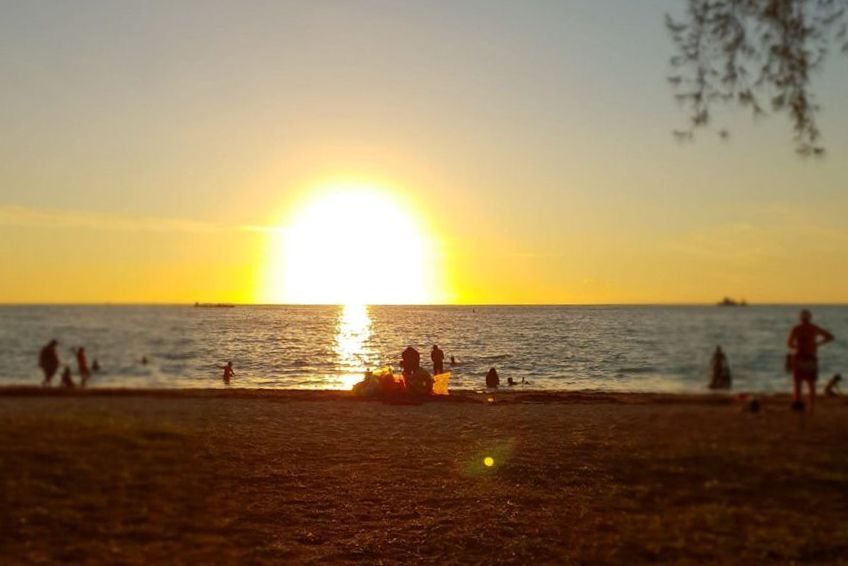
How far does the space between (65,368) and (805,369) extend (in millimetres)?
7660

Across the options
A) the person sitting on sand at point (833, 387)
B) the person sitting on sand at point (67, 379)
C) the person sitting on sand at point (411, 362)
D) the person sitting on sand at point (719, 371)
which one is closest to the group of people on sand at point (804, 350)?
the person sitting on sand at point (719, 371)

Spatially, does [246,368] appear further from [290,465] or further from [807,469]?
[807,469]

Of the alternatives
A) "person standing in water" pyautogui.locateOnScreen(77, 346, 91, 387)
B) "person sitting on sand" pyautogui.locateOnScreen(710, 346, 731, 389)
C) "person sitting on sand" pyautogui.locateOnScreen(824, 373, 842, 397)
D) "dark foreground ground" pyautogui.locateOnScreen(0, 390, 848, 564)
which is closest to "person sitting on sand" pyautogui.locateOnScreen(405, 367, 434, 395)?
"dark foreground ground" pyautogui.locateOnScreen(0, 390, 848, 564)

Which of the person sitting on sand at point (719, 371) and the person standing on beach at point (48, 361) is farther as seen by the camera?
the person sitting on sand at point (719, 371)

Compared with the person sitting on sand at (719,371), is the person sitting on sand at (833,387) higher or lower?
lower

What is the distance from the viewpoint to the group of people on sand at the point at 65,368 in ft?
22.1

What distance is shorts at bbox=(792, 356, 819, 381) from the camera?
786 centimetres

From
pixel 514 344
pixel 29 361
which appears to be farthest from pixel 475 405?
pixel 514 344

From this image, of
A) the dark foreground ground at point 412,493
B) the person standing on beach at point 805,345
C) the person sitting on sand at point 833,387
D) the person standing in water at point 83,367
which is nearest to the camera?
the person standing in water at point 83,367

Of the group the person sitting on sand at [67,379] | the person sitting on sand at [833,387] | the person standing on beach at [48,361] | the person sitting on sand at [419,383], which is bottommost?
the person sitting on sand at [419,383]

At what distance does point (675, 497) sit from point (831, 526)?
1979 millimetres

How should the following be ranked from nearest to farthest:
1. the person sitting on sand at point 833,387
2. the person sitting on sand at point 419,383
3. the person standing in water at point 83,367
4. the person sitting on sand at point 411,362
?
the person standing in water at point 83,367 < the person sitting on sand at point 833,387 < the person sitting on sand at point 419,383 < the person sitting on sand at point 411,362

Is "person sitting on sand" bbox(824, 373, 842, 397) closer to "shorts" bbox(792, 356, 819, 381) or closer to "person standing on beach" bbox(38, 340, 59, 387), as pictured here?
"shorts" bbox(792, 356, 819, 381)

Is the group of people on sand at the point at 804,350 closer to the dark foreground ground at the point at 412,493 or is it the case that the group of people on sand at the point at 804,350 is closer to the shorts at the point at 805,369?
the shorts at the point at 805,369
